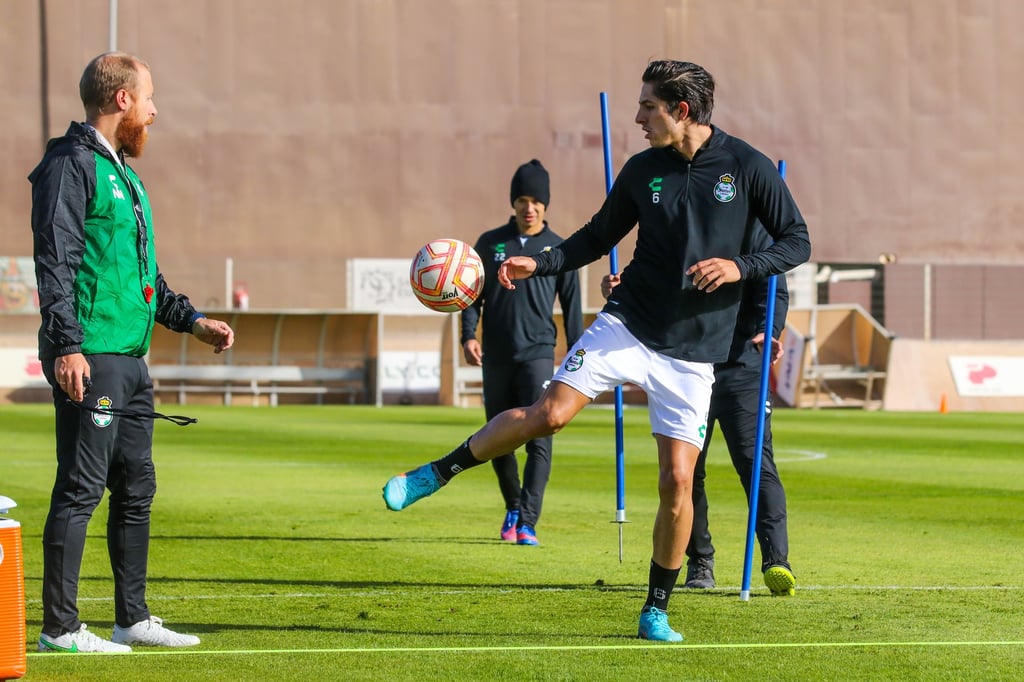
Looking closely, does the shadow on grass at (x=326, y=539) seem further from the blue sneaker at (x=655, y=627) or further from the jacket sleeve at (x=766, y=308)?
the blue sneaker at (x=655, y=627)

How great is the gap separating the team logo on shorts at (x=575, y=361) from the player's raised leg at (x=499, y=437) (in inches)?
2.8

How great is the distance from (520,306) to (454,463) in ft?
12.3

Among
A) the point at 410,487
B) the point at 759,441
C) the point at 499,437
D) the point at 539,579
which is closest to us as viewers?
the point at 499,437

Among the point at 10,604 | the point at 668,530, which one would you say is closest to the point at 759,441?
the point at 668,530

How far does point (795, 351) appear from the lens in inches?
1246

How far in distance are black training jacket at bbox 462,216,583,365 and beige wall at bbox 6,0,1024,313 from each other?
28343 millimetres

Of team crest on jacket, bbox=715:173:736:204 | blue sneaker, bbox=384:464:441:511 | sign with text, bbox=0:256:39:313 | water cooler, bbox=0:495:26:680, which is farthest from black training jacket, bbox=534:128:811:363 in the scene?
sign with text, bbox=0:256:39:313

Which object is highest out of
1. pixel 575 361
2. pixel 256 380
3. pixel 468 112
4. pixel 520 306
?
pixel 468 112

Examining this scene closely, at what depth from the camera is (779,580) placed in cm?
730

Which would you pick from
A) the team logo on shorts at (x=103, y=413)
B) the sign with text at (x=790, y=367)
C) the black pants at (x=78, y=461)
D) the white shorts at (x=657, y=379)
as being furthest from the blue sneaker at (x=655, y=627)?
the sign with text at (x=790, y=367)

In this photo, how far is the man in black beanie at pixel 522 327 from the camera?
10234mm

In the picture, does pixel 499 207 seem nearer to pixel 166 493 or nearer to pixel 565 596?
pixel 166 493

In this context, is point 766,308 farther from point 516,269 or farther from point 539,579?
point 539,579

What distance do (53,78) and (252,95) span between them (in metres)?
4.75
